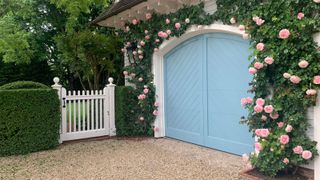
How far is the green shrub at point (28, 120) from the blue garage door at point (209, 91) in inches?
105

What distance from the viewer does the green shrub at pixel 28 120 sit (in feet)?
16.7

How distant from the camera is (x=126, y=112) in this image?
6770mm

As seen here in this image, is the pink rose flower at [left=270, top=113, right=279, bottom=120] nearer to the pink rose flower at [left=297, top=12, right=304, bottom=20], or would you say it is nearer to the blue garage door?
the blue garage door

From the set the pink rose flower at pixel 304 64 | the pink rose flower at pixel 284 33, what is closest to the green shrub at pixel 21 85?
the pink rose flower at pixel 284 33

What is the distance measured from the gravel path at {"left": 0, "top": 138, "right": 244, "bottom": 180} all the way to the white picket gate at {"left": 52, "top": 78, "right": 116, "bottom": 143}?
0.59 metres

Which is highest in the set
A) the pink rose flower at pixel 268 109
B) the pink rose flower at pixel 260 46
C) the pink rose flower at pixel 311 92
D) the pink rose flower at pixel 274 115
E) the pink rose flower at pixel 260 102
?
the pink rose flower at pixel 260 46

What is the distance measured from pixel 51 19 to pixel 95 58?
17.4 feet

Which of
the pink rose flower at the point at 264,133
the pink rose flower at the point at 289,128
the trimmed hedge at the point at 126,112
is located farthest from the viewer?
the trimmed hedge at the point at 126,112

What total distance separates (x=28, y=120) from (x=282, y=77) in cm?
477

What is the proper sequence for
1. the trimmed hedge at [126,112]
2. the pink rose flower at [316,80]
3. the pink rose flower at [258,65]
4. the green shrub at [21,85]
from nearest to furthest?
the pink rose flower at [316,80]
the pink rose flower at [258,65]
the green shrub at [21,85]
the trimmed hedge at [126,112]

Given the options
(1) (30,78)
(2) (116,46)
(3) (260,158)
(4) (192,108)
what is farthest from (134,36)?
(1) (30,78)

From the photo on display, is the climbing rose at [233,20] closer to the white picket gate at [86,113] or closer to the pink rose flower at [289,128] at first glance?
the pink rose flower at [289,128]

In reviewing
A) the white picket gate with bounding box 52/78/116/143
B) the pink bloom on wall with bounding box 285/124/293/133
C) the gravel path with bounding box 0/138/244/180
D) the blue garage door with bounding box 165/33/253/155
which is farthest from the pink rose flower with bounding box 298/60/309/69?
the white picket gate with bounding box 52/78/116/143

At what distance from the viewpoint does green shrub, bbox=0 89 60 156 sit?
16.7 ft
